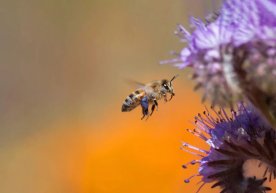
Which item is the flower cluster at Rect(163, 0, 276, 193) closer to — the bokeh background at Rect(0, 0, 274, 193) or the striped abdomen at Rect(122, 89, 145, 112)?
the striped abdomen at Rect(122, 89, 145, 112)

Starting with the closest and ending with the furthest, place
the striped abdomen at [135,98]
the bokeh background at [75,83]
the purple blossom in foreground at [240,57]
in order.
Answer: the purple blossom in foreground at [240,57] < the striped abdomen at [135,98] < the bokeh background at [75,83]

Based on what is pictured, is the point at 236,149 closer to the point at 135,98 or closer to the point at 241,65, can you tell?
the point at 241,65

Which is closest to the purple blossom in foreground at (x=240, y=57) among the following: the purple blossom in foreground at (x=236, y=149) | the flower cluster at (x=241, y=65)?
the flower cluster at (x=241, y=65)

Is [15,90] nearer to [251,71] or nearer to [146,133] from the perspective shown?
[146,133]

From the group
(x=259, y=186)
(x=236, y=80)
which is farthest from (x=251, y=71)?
(x=259, y=186)

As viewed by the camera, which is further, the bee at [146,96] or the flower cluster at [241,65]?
the bee at [146,96]

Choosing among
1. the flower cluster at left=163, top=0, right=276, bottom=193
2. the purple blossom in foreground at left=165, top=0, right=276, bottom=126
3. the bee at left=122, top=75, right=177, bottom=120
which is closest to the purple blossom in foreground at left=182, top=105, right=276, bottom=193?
the flower cluster at left=163, top=0, right=276, bottom=193

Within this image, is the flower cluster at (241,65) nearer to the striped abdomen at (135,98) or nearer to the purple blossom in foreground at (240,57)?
the purple blossom in foreground at (240,57)
